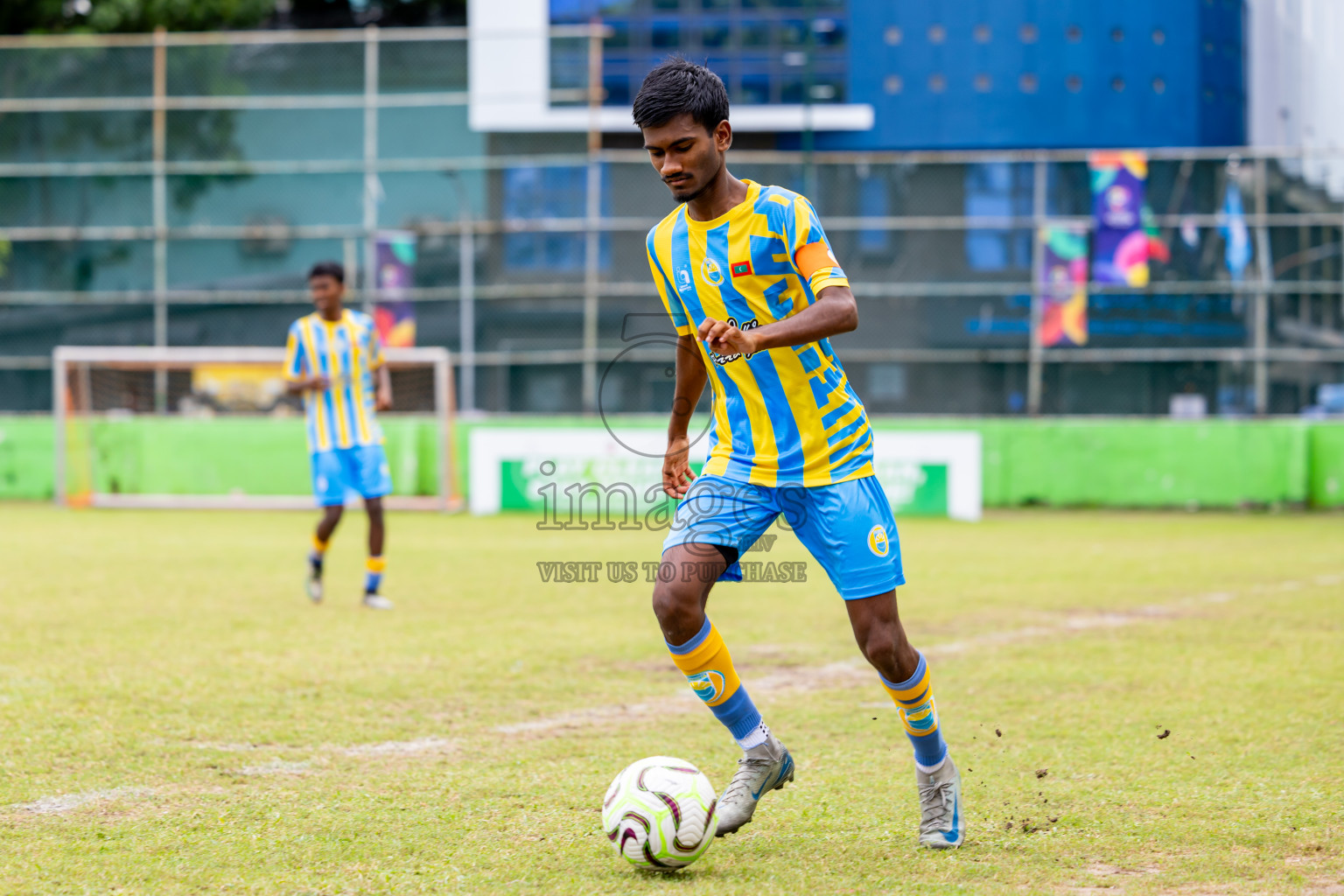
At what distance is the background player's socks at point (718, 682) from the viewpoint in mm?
4078

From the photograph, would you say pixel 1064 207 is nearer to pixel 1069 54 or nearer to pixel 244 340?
pixel 244 340

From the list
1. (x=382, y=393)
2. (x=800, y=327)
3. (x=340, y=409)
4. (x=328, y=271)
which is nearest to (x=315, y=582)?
(x=340, y=409)

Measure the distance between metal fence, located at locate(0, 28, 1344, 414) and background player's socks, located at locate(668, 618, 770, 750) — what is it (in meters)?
16.9

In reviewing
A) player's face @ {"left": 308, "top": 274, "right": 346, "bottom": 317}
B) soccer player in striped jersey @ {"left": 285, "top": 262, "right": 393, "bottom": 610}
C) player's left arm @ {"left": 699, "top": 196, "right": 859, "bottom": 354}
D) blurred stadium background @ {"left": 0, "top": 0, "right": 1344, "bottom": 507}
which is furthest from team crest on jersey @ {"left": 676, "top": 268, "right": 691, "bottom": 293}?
blurred stadium background @ {"left": 0, "top": 0, "right": 1344, "bottom": 507}

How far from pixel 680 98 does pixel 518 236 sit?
18.0m

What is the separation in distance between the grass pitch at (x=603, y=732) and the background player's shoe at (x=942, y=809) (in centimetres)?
7

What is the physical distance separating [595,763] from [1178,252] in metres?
18.6

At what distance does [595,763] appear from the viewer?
4965mm

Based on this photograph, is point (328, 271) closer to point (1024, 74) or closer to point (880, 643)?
point (880, 643)

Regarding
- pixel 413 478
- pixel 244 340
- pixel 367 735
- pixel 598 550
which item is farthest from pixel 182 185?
pixel 367 735

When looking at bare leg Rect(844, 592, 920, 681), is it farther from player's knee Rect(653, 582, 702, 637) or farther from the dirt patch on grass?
the dirt patch on grass

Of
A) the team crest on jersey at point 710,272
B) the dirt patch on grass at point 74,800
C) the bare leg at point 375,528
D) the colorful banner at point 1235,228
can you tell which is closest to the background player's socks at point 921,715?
the team crest on jersey at point 710,272

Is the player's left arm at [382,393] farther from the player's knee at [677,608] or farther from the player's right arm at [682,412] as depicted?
the player's knee at [677,608]

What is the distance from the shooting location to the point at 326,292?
9.59 m
